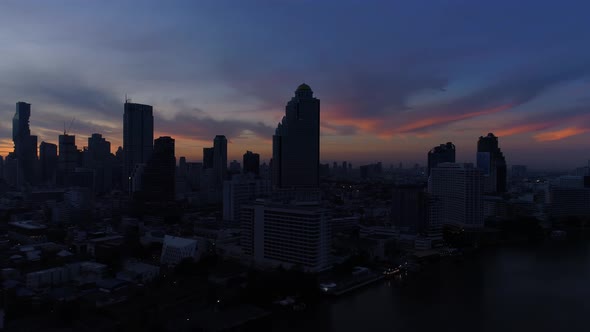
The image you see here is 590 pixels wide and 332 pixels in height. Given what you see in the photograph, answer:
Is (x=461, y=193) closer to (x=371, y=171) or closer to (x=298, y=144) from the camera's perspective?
Answer: (x=298, y=144)

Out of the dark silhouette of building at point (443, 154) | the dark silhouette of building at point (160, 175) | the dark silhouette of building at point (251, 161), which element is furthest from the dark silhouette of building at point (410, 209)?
the dark silhouette of building at point (251, 161)

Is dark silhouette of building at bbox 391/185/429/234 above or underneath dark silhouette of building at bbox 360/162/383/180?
underneath

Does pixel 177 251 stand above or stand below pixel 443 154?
below

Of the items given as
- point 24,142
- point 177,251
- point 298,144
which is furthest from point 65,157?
point 177,251

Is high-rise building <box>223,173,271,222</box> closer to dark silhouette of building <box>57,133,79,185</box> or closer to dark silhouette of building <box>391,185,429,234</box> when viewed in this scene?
dark silhouette of building <box>391,185,429,234</box>

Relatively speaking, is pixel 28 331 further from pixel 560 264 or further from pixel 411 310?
pixel 560 264

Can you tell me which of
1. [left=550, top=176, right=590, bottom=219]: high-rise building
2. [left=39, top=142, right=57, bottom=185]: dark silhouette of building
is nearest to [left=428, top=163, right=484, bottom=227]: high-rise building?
[left=550, top=176, right=590, bottom=219]: high-rise building
